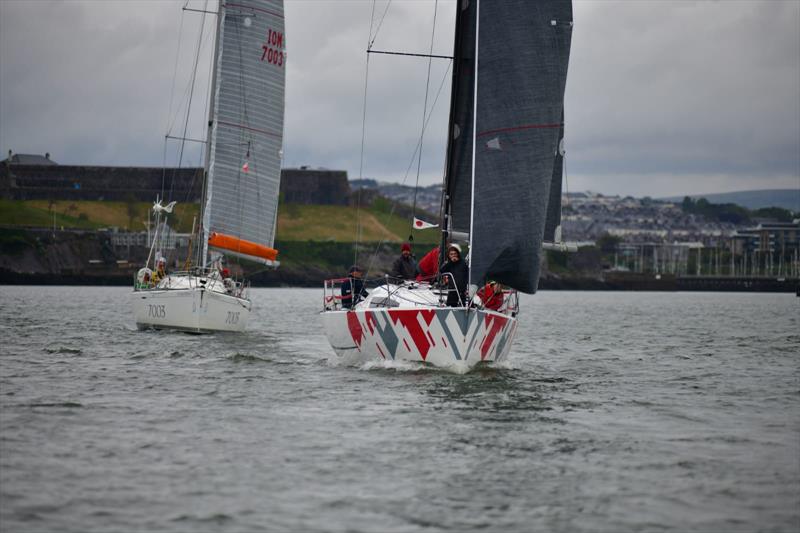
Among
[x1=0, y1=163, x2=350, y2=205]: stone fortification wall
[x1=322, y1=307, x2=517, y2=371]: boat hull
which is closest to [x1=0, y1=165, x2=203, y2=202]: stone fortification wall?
[x1=0, y1=163, x2=350, y2=205]: stone fortification wall

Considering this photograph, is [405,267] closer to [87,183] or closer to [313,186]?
[87,183]

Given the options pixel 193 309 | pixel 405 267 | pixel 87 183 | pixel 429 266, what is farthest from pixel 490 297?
pixel 87 183

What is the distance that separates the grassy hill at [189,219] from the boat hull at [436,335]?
4564 inches

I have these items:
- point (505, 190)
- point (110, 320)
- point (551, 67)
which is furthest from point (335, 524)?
point (110, 320)

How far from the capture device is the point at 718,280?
532 ft

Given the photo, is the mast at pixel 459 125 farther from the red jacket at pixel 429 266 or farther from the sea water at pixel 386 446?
the sea water at pixel 386 446

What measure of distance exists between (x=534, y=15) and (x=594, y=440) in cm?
847

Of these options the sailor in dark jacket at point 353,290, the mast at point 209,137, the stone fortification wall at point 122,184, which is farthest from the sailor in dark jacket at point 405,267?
the stone fortification wall at point 122,184

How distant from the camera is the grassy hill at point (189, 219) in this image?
141m

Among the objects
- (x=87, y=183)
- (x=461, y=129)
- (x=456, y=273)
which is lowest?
(x=456, y=273)

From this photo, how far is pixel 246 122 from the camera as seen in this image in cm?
3150

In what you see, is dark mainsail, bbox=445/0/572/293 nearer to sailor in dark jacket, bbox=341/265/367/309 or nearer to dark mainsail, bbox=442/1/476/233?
dark mainsail, bbox=442/1/476/233

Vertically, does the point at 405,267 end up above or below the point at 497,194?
below

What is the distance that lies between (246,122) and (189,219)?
112 m
